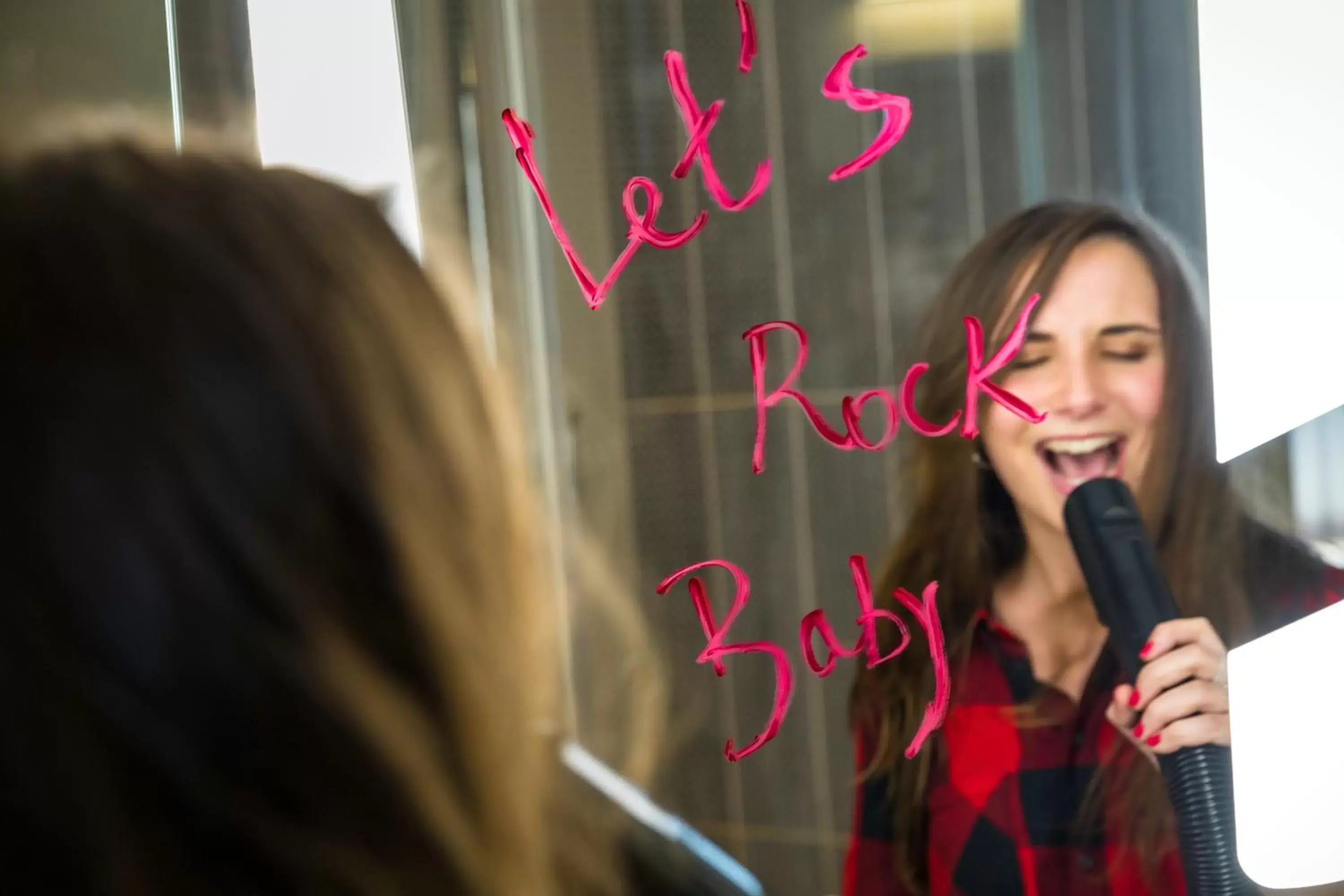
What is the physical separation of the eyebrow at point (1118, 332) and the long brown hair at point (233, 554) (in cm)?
23

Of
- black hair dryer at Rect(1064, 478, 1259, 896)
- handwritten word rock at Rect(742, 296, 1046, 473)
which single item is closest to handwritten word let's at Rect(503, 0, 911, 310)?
handwritten word rock at Rect(742, 296, 1046, 473)

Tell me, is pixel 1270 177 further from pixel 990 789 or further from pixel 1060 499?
pixel 990 789

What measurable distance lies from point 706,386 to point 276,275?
0.74 feet

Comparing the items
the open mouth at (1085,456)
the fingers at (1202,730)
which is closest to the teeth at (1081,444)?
the open mouth at (1085,456)

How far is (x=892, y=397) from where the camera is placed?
Answer: 19.7 inches

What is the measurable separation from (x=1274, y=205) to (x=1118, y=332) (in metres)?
0.07

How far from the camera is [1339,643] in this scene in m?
0.48

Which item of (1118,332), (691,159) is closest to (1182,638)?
(1118,332)

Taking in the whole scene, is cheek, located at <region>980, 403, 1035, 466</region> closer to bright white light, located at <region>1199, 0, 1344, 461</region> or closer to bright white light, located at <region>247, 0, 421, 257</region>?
bright white light, located at <region>1199, 0, 1344, 461</region>

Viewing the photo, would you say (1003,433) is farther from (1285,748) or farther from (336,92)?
(336,92)

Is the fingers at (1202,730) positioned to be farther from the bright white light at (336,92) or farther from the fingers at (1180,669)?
the bright white light at (336,92)

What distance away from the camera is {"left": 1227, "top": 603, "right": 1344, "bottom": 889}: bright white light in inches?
18.9

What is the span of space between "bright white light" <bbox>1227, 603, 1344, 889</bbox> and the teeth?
0.09 metres

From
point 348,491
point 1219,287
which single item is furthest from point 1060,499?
point 348,491
